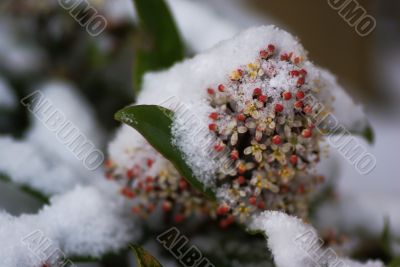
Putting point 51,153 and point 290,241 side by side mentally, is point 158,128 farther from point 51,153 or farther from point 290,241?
point 51,153

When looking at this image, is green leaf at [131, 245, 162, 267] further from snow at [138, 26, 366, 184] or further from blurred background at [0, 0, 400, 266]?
blurred background at [0, 0, 400, 266]

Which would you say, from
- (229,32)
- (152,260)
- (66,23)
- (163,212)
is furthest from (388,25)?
(152,260)

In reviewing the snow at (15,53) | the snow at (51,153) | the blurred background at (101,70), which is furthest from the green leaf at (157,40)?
the snow at (15,53)

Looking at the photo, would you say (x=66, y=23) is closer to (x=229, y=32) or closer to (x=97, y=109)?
(x=97, y=109)

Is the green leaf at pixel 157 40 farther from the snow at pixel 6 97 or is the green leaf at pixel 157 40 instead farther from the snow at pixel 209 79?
the snow at pixel 6 97

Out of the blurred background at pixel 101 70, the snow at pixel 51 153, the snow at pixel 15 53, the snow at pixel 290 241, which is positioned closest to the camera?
the snow at pixel 290 241
